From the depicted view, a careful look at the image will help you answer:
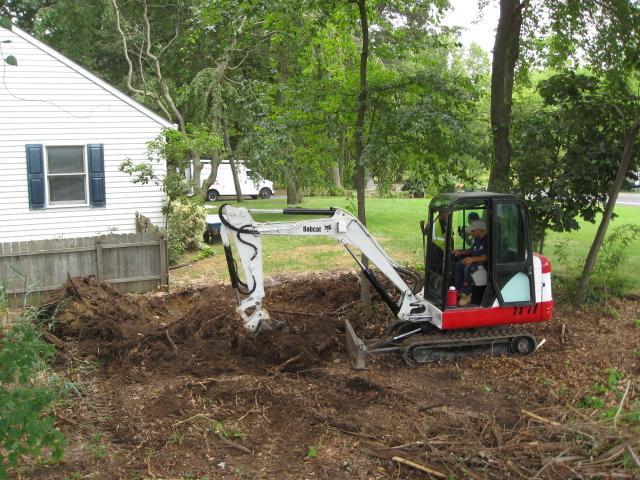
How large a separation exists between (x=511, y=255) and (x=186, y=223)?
353 inches

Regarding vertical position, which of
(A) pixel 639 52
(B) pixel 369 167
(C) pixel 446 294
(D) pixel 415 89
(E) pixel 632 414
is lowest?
(E) pixel 632 414

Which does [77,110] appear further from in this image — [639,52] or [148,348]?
[639,52]

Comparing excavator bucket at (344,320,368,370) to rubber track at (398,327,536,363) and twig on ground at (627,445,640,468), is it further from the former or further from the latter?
twig on ground at (627,445,640,468)

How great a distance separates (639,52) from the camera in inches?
365

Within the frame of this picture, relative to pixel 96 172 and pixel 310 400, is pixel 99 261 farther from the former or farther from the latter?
pixel 310 400

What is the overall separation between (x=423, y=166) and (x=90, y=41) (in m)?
21.7

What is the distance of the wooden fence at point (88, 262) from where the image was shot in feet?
33.8

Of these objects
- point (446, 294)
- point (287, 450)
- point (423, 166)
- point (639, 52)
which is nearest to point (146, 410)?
point (287, 450)

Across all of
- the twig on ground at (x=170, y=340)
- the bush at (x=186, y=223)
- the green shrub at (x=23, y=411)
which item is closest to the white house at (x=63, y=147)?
the bush at (x=186, y=223)

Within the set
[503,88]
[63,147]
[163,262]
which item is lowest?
[163,262]

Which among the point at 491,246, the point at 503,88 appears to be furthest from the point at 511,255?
the point at 503,88

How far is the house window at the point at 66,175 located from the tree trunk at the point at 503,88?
9256 millimetres

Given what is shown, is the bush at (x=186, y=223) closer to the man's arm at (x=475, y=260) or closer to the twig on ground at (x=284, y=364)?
the twig on ground at (x=284, y=364)

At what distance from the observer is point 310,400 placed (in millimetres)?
6430
